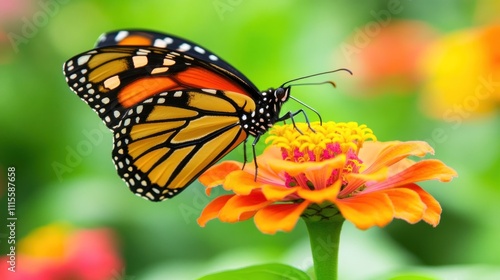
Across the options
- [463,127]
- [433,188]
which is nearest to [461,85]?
[463,127]

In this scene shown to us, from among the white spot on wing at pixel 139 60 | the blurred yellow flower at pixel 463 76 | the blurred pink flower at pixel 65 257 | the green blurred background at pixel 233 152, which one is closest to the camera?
the white spot on wing at pixel 139 60

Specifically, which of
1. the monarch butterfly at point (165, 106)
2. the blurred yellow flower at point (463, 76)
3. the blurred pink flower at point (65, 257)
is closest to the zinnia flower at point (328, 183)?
the monarch butterfly at point (165, 106)

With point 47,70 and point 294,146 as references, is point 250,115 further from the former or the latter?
point 47,70

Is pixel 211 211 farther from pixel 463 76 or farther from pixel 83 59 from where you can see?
pixel 463 76

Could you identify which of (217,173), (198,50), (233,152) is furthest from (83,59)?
(233,152)

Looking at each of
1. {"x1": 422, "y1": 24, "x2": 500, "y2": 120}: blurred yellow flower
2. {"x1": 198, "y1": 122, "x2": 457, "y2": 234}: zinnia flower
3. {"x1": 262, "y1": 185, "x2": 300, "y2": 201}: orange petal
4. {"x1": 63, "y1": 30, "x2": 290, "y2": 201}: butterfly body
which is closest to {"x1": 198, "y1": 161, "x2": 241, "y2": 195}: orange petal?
{"x1": 198, "y1": 122, "x2": 457, "y2": 234}: zinnia flower

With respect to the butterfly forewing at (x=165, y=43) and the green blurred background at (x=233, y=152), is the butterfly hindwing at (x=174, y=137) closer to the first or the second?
the butterfly forewing at (x=165, y=43)

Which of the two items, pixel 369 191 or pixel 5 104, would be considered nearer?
pixel 369 191
